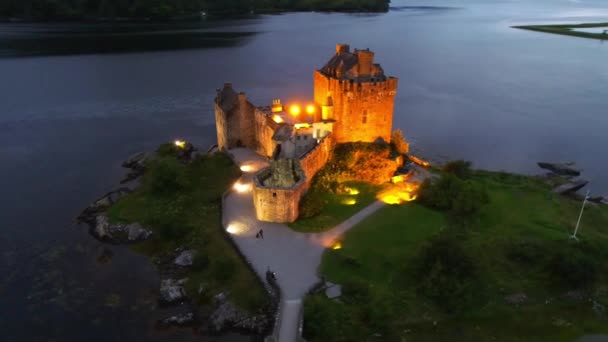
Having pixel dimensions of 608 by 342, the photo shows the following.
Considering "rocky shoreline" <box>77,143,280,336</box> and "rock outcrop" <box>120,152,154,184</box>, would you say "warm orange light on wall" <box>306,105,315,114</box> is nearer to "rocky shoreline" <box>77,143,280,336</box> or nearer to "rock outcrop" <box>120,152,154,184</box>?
"rock outcrop" <box>120,152,154,184</box>

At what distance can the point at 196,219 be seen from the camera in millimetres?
40250

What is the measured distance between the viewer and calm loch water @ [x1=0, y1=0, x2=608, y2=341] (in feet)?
112

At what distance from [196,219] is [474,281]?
24.0 m

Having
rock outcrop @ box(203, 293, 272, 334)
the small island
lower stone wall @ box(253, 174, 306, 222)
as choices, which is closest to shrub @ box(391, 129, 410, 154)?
the small island

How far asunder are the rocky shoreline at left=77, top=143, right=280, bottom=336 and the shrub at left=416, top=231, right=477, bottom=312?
10.8m

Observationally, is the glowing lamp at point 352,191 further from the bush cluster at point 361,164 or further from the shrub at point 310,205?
the shrub at point 310,205

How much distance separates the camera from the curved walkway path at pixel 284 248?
96.5 feet

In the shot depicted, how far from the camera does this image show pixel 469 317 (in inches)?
1204

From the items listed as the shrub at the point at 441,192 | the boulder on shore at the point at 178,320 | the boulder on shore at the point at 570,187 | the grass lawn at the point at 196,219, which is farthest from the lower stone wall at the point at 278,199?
the boulder on shore at the point at 570,187

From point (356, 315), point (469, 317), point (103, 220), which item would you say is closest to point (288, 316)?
point (356, 315)

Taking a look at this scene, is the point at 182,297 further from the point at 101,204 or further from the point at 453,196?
the point at 453,196

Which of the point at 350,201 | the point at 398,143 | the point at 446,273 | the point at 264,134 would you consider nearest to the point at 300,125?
the point at 264,134

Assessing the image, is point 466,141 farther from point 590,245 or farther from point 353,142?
point 590,245

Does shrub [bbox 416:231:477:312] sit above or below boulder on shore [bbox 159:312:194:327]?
above
